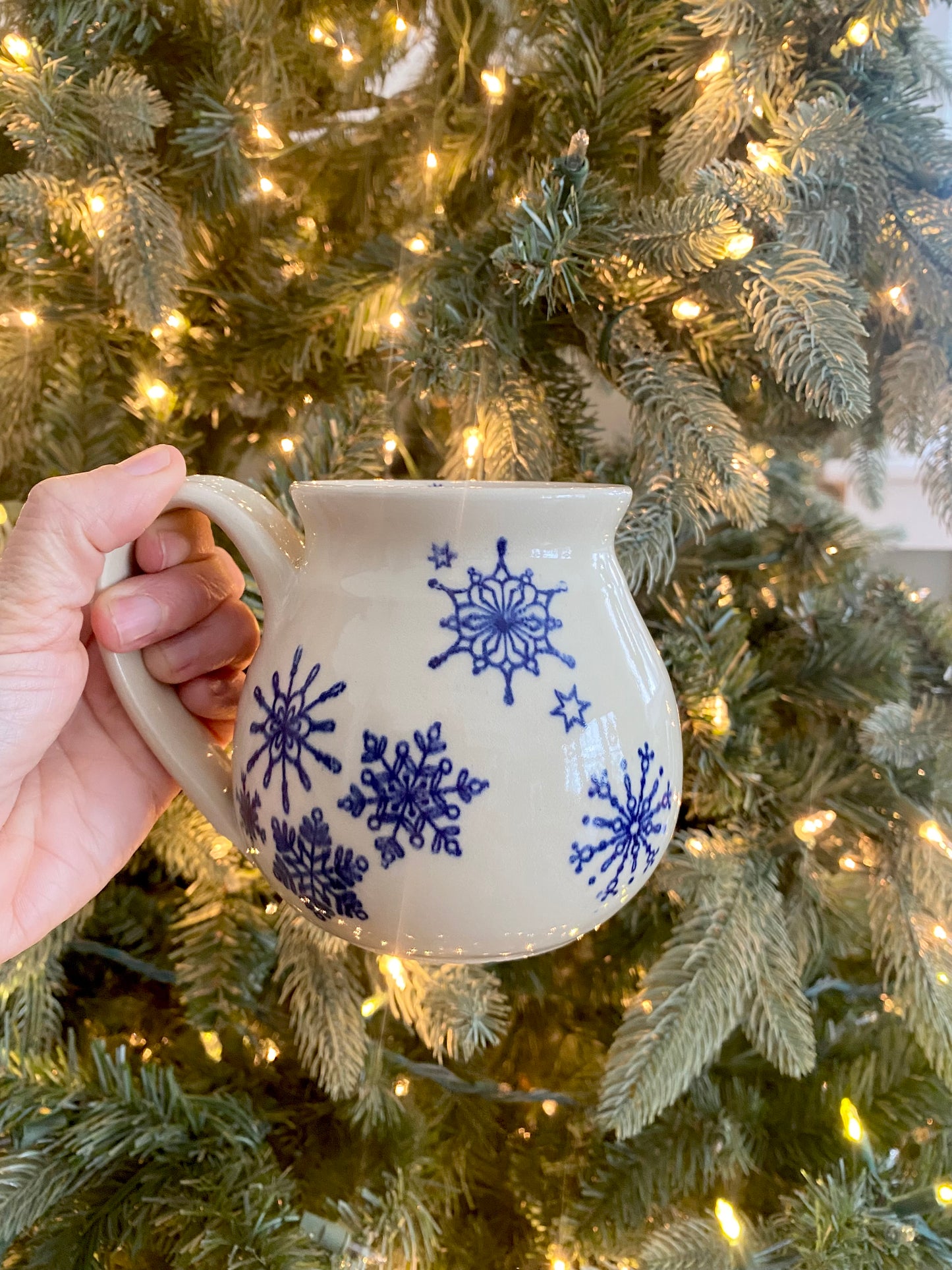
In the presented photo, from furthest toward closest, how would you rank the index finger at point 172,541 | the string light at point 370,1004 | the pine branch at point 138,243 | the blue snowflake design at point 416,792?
the string light at point 370,1004
the pine branch at point 138,243
the index finger at point 172,541
the blue snowflake design at point 416,792

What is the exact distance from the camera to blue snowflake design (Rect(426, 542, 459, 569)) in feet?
1.26

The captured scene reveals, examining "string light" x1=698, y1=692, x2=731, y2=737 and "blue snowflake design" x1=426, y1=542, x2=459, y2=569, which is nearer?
"blue snowflake design" x1=426, y1=542, x2=459, y2=569

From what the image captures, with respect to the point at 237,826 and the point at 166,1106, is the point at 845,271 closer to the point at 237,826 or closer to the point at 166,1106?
the point at 237,826

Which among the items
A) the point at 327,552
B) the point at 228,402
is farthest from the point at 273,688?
the point at 228,402

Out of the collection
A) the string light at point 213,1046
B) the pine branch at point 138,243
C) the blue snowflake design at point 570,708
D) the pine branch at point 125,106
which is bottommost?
the string light at point 213,1046

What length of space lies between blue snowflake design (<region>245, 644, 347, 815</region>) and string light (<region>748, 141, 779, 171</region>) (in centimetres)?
43

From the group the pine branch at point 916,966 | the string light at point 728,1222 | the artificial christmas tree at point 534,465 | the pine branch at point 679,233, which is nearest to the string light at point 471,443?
the artificial christmas tree at point 534,465

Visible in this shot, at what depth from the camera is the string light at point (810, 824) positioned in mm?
728

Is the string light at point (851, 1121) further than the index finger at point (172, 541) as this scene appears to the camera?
Yes

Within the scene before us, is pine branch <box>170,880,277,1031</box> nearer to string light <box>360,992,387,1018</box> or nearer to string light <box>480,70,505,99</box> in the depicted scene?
string light <box>360,992,387,1018</box>

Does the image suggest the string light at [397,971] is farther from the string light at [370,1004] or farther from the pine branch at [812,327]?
the pine branch at [812,327]

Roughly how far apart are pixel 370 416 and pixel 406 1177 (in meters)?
0.63

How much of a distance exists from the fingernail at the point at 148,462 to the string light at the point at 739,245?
0.35 meters

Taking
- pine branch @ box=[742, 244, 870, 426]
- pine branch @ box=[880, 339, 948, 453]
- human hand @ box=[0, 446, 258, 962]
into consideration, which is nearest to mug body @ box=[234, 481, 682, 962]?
human hand @ box=[0, 446, 258, 962]
